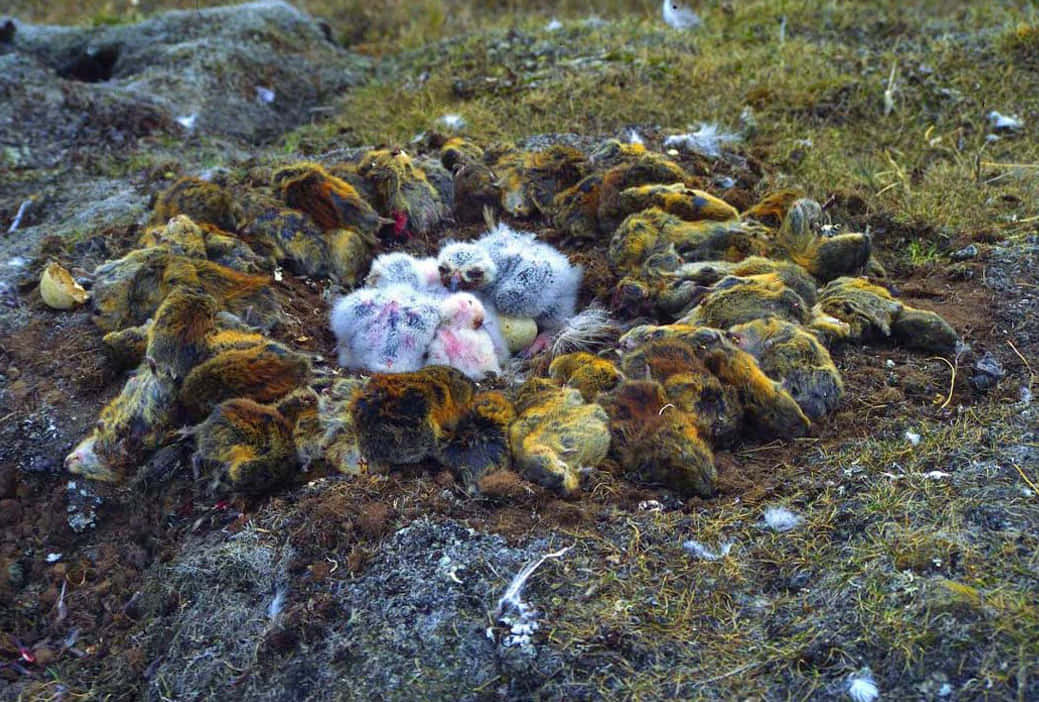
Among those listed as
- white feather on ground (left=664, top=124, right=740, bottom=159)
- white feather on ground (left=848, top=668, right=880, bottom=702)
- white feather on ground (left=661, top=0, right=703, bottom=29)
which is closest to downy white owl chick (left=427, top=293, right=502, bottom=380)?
white feather on ground (left=848, top=668, right=880, bottom=702)

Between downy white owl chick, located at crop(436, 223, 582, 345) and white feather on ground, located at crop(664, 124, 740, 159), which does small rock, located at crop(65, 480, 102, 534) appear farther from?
white feather on ground, located at crop(664, 124, 740, 159)

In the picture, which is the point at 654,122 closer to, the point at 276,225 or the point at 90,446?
the point at 276,225

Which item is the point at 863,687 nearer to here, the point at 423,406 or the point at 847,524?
the point at 847,524

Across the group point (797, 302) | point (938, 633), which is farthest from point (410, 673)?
point (797, 302)

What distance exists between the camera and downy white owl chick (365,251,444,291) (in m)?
4.43

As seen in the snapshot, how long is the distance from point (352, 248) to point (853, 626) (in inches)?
123

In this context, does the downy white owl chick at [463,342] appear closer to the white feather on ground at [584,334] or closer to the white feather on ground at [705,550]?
the white feather on ground at [584,334]

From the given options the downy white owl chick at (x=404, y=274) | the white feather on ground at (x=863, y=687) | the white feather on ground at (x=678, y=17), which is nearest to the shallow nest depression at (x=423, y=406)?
the white feather on ground at (x=863, y=687)

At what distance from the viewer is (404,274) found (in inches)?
175

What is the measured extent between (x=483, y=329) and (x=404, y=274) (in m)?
0.52

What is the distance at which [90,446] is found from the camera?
359 cm

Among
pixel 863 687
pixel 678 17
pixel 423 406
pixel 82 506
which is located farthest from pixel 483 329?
pixel 678 17

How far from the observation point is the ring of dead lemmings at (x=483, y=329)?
3383 mm

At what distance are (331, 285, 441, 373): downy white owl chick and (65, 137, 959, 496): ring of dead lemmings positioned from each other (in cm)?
1
